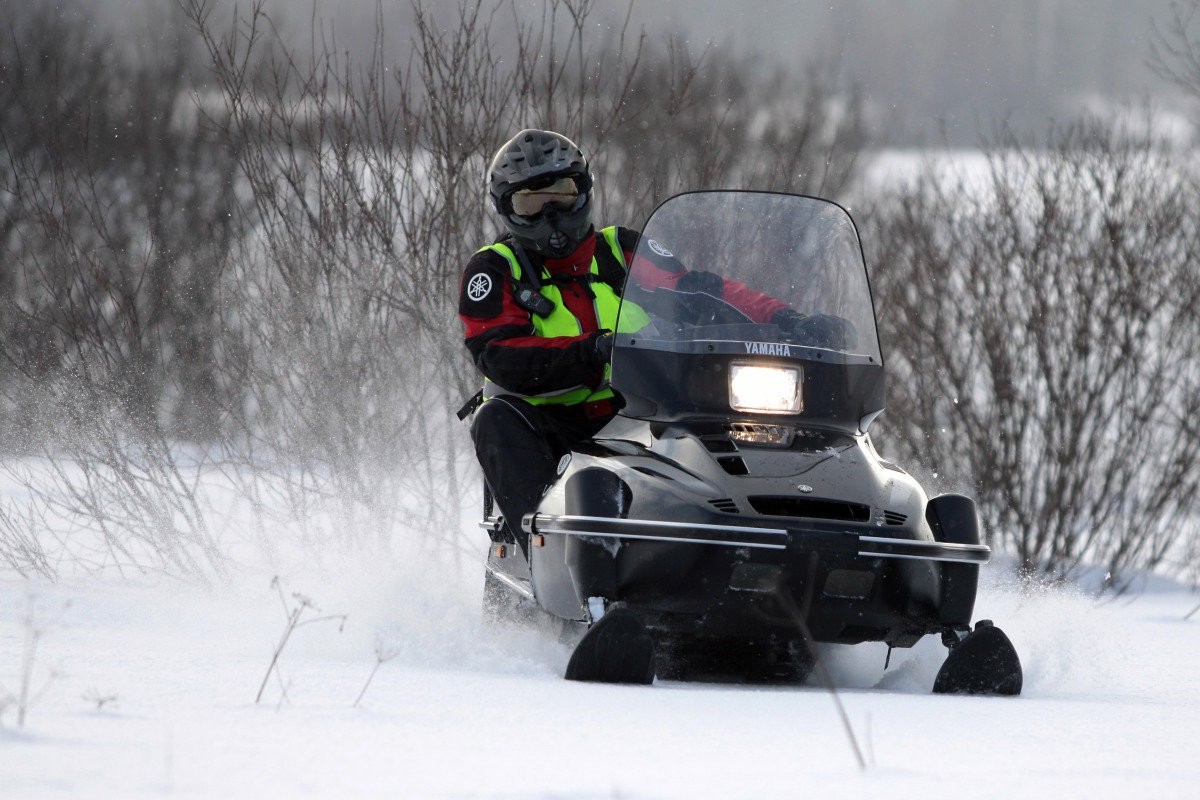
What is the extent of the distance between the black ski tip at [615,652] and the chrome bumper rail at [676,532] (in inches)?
8.3

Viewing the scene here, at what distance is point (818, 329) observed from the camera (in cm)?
430

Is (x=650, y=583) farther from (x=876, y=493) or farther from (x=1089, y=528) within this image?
(x=1089, y=528)

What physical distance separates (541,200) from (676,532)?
4.88 ft

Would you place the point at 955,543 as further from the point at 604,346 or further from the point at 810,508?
the point at 604,346

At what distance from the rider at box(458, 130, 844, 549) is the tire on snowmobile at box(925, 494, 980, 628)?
72 cm

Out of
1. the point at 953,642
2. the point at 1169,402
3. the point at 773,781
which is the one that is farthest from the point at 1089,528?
the point at 773,781

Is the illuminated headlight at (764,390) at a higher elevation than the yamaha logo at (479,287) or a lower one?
lower

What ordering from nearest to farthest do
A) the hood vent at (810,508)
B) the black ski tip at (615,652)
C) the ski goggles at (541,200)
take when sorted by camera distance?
the black ski tip at (615,652) → the hood vent at (810,508) → the ski goggles at (541,200)

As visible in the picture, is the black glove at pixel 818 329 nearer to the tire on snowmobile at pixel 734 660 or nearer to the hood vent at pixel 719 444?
the hood vent at pixel 719 444

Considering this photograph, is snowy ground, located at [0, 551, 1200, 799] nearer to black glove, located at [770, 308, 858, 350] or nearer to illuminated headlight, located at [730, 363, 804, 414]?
illuminated headlight, located at [730, 363, 804, 414]

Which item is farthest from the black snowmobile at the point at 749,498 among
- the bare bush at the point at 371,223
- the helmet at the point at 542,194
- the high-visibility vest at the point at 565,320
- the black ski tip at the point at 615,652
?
the bare bush at the point at 371,223

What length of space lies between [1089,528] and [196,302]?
5.61 meters

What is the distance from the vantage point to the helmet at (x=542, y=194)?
4.81 metres

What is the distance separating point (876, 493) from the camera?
3.97 metres
